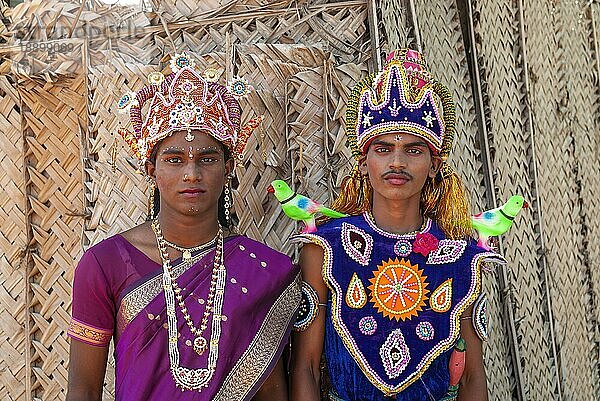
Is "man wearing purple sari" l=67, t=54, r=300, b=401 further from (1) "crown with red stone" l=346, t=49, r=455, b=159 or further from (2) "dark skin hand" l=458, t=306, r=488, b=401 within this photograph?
(2) "dark skin hand" l=458, t=306, r=488, b=401

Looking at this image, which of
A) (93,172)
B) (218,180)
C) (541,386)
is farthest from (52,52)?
(541,386)

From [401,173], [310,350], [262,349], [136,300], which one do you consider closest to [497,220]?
[401,173]

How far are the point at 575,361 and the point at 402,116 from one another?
2.36 meters

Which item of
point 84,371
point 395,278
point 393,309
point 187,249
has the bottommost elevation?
point 84,371

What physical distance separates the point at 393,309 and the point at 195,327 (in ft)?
2.28

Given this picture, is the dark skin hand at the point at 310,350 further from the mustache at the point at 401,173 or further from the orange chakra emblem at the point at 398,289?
the mustache at the point at 401,173

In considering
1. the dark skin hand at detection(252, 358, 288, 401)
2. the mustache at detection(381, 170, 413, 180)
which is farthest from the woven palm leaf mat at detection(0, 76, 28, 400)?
the mustache at detection(381, 170, 413, 180)

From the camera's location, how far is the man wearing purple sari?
297 centimetres

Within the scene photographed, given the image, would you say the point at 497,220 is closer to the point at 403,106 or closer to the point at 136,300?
the point at 403,106

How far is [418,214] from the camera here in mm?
3297

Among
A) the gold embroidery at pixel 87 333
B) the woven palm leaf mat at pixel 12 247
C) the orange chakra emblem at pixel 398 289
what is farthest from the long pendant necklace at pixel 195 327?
the woven palm leaf mat at pixel 12 247

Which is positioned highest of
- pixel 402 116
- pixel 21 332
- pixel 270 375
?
pixel 402 116

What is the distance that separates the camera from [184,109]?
3.03 meters

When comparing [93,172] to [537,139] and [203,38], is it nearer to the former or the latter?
[203,38]
